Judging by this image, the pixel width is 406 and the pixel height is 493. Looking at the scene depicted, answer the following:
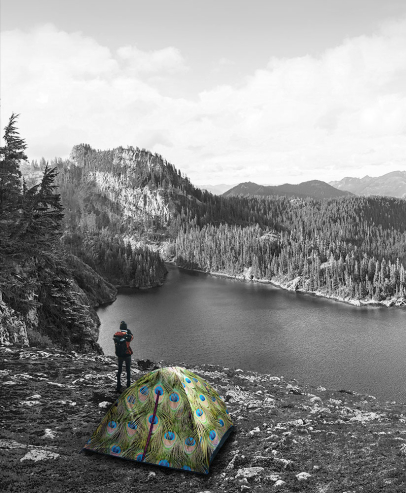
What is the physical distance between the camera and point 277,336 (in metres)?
99.3

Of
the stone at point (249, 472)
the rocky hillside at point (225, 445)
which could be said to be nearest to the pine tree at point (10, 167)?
the rocky hillside at point (225, 445)

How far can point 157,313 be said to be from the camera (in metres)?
130

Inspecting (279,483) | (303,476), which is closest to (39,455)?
(279,483)

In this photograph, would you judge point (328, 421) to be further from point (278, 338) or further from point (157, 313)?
point (157, 313)

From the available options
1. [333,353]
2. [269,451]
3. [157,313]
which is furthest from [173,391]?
[157,313]

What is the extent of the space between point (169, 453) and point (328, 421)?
36.0ft

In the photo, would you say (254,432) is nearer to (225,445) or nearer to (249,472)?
(225,445)

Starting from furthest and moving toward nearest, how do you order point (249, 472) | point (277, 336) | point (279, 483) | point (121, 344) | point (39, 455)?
point (277, 336) → point (121, 344) → point (39, 455) → point (249, 472) → point (279, 483)

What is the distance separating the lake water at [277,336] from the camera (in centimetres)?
7419

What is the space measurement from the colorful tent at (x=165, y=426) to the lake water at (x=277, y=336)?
2407cm

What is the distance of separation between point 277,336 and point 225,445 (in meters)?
84.8

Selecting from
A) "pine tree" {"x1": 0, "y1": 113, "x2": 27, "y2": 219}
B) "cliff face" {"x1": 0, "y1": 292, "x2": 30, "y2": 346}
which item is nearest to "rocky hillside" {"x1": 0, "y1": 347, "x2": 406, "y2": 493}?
"cliff face" {"x1": 0, "y1": 292, "x2": 30, "y2": 346}

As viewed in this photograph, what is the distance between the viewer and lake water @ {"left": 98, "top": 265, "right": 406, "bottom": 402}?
74188mm

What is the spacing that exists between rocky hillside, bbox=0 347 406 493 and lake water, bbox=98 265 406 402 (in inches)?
718
